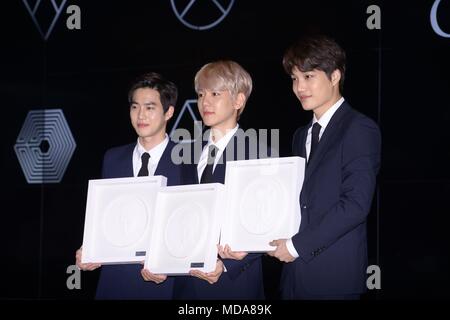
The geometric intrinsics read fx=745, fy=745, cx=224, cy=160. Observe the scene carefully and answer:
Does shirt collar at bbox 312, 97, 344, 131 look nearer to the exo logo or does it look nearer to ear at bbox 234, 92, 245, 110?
ear at bbox 234, 92, 245, 110

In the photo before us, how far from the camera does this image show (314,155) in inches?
133

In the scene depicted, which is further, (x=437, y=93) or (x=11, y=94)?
(x=11, y=94)

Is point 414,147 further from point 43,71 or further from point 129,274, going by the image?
point 43,71

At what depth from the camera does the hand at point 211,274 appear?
3.39 m

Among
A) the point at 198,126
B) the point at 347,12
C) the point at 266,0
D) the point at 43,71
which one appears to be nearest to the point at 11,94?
the point at 43,71

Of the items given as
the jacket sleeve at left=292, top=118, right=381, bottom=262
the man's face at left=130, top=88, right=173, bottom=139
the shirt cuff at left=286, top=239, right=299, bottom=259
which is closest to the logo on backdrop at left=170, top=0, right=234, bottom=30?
the man's face at left=130, top=88, right=173, bottom=139

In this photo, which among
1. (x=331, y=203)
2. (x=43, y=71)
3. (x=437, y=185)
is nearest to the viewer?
(x=331, y=203)

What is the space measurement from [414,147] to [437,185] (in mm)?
242

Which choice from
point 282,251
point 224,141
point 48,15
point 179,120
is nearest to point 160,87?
point 224,141

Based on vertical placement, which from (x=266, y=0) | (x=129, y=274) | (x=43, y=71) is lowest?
(x=129, y=274)

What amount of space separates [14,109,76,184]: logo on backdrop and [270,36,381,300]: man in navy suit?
7.23 feet

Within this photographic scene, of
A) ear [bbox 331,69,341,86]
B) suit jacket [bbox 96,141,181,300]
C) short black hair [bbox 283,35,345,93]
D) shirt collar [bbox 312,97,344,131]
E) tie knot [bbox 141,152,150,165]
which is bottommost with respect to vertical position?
suit jacket [bbox 96,141,181,300]

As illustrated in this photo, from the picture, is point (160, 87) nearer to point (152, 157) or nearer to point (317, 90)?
point (152, 157)

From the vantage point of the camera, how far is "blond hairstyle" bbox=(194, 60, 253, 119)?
368 centimetres
